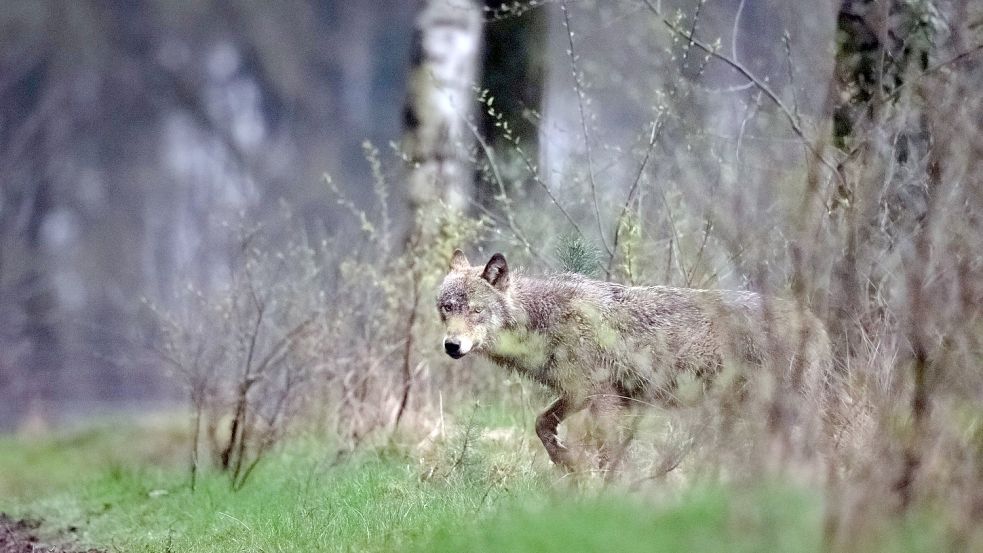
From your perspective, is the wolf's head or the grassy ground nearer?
the grassy ground

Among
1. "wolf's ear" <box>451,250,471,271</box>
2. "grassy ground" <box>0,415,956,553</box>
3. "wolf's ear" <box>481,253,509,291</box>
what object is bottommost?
"grassy ground" <box>0,415,956,553</box>

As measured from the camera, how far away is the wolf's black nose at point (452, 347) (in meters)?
7.79

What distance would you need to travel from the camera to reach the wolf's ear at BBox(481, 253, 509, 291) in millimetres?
8055

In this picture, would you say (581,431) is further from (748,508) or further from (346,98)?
(346,98)

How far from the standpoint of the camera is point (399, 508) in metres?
7.03

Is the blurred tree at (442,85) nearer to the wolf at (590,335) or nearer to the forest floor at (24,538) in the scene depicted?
the wolf at (590,335)

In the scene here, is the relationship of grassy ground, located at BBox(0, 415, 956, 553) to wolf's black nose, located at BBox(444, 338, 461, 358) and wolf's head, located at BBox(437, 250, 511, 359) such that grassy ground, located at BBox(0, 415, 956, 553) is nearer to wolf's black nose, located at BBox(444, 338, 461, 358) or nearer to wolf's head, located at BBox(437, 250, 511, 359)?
wolf's black nose, located at BBox(444, 338, 461, 358)

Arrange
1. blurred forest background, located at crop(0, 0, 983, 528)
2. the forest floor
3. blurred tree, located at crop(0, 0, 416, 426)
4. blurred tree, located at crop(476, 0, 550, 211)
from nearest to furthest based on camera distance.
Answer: blurred forest background, located at crop(0, 0, 983, 528)
the forest floor
blurred tree, located at crop(476, 0, 550, 211)
blurred tree, located at crop(0, 0, 416, 426)

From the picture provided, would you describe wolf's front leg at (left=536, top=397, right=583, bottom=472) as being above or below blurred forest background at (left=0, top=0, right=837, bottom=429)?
below

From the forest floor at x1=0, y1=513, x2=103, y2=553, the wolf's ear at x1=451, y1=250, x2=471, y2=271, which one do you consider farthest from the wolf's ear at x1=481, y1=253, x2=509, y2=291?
the forest floor at x1=0, y1=513, x2=103, y2=553

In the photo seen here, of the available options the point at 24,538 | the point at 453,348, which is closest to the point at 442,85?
the point at 453,348

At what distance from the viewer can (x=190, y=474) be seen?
33.4 feet

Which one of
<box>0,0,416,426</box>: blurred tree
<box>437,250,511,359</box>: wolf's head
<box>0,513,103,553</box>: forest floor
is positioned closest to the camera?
<box>0,513,103,553</box>: forest floor

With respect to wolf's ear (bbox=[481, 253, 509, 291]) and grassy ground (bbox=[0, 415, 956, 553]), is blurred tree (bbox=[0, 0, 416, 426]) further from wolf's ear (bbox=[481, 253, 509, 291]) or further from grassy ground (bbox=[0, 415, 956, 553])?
wolf's ear (bbox=[481, 253, 509, 291])
